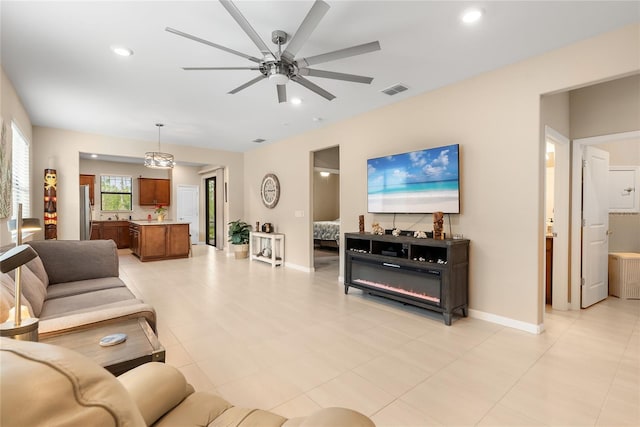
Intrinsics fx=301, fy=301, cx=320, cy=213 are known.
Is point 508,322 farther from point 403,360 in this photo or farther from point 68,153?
point 68,153

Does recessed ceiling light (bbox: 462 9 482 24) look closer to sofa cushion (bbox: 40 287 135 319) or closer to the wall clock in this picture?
sofa cushion (bbox: 40 287 135 319)

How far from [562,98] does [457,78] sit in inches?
50.9

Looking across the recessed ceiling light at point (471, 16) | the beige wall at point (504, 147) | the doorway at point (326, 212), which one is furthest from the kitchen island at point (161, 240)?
the recessed ceiling light at point (471, 16)

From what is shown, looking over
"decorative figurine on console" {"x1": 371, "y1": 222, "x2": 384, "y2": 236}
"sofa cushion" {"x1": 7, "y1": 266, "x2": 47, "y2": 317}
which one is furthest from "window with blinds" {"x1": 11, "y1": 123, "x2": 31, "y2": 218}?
"decorative figurine on console" {"x1": 371, "y1": 222, "x2": 384, "y2": 236}

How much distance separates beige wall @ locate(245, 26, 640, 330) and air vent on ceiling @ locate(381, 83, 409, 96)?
0.31 metres

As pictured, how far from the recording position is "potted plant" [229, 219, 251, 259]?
24.1 feet

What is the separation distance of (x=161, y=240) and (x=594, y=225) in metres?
7.96

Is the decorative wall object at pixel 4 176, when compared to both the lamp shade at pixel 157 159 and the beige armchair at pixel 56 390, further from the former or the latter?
the beige armchair at pixel 56 390

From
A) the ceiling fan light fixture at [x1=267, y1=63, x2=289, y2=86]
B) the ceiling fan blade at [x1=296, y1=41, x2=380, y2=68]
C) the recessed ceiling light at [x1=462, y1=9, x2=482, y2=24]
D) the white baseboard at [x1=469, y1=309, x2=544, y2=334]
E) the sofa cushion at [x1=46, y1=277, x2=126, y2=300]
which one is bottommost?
the white baseboard at [x1=469, y1=309, x2=544, y2=334]

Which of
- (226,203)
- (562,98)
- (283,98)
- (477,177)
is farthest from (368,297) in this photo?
(226,203)

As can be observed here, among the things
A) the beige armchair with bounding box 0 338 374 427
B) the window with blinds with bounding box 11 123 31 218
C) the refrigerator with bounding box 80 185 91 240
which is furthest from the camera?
the refrigerator with bounding box 80 185 91 240

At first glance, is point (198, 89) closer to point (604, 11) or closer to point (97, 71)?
point (97, 71)

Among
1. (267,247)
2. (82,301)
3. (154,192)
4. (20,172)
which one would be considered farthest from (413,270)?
(154,192)

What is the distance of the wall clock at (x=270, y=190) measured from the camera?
676 cm
